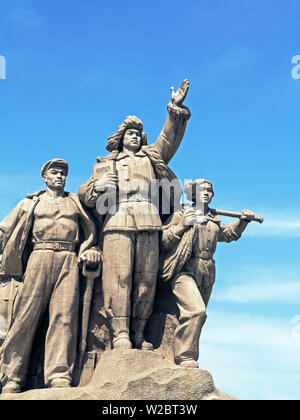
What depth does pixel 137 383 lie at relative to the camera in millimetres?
8547

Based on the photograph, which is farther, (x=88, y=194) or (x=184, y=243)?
(x=88, y=194)

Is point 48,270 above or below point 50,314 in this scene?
above

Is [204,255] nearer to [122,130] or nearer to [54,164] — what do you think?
[122,130]

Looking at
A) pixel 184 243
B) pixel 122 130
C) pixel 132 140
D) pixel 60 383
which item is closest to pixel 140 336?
pixel 60 383

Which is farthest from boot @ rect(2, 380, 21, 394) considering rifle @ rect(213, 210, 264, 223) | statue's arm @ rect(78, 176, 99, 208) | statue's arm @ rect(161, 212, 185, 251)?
rifle @ rect(213, 210, 264, 223)

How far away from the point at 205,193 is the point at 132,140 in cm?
150

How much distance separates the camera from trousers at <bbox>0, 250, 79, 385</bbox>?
9250mm

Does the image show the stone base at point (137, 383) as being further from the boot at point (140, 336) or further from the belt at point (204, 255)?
the belt at point (204, 255)

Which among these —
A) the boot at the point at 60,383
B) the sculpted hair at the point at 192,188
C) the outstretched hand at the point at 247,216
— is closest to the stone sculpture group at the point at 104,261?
the boot at the point at 60,383

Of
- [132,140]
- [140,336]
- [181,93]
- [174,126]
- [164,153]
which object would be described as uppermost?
[181,93]

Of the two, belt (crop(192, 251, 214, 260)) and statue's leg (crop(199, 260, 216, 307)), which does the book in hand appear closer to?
belt (crop(192, 251, 214, 260))

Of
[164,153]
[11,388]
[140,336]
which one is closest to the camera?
[11,388]
